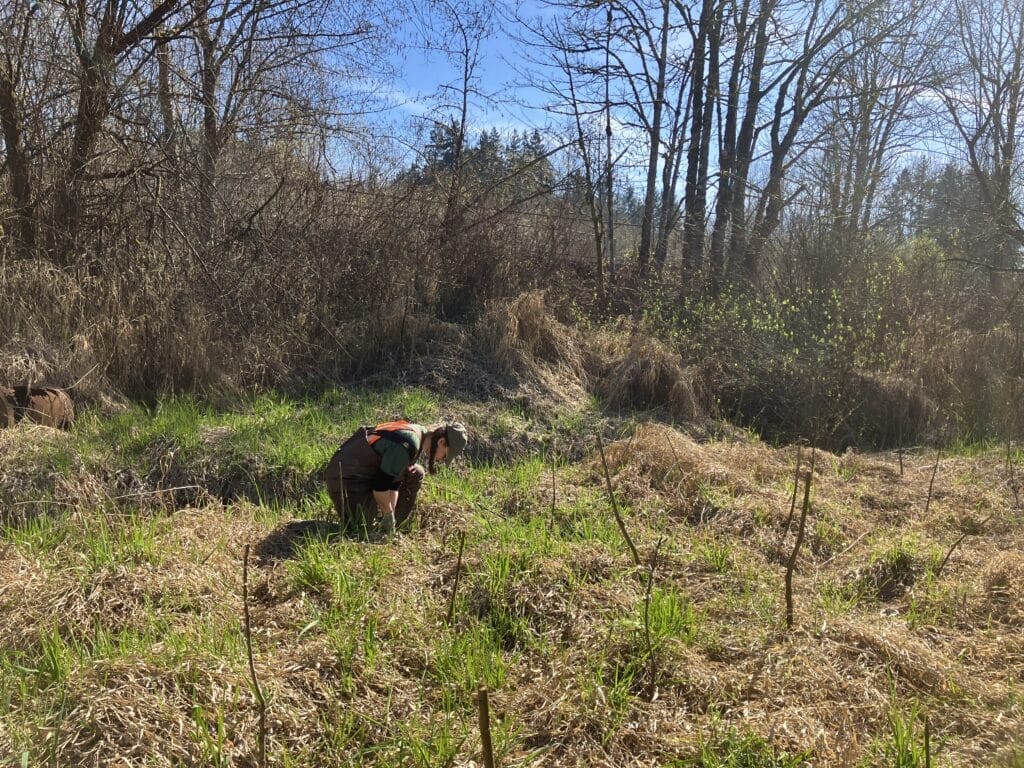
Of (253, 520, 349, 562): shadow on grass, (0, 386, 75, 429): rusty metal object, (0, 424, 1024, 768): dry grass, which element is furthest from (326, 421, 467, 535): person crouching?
(0, 386, 75, 429): rusty metal object

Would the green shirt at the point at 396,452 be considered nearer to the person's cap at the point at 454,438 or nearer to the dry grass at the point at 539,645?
the person's cap at the point at 454,438

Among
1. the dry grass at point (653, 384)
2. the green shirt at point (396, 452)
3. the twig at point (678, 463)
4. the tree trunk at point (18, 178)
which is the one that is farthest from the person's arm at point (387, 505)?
the tree trunk at point (18, 178)

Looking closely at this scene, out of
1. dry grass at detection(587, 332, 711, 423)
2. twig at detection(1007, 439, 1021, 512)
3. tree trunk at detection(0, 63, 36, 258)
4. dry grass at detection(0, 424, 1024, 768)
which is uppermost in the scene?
tree trunk at detection(0, 63, 36, 258)

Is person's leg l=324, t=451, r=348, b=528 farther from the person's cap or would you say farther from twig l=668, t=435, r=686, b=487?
twig l=668, t=435, r=686, b=487

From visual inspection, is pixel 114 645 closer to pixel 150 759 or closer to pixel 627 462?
pixel 150 759

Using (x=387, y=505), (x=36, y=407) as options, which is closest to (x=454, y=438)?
(x=387, y=505)

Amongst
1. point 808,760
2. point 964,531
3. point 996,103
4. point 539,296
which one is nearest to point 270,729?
point 808,760

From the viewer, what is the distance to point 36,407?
5.99m

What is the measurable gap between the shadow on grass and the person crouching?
0.45ft

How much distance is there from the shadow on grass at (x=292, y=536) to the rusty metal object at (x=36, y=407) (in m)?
2.92

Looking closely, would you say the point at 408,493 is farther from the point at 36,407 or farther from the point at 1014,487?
the point at 1014,487

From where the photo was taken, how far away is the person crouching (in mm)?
4281

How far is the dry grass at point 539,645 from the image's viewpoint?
257 centimetres

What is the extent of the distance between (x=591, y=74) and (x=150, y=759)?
13.0 metres
